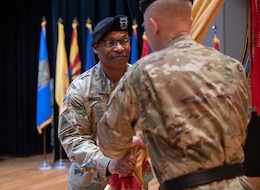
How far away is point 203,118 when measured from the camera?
4.22ft

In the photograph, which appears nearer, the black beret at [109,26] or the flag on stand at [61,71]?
the black beret at [109,26]

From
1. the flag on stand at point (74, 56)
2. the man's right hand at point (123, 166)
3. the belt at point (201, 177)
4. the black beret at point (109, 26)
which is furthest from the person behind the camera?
the flag on stand at point (74, 56)

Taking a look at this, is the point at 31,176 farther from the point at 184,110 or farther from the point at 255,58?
the point at 184,110

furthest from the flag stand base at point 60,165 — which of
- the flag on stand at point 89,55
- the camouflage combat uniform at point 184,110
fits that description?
the camouflage combat uniform at point 184,110

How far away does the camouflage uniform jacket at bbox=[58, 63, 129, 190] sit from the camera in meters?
1.99

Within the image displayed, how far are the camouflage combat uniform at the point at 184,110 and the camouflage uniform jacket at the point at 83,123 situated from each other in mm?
655

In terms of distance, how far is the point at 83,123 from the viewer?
2.08 m

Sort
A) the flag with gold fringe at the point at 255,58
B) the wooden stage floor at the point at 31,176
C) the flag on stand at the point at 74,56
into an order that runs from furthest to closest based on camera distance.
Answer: the flag on stand at the point at 74,56 < the wooden stage floor at the point at 31,176 < the flag with gold fringe at the point at 255,58

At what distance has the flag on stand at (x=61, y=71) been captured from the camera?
21.2ft

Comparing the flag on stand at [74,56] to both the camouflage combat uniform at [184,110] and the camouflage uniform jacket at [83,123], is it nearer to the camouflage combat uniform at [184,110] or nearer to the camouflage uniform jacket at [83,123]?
the camouflage uniform jacket at [83,123]

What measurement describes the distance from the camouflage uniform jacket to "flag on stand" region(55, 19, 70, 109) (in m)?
4.29

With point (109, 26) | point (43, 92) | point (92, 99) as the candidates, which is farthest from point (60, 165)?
point (109, 26)

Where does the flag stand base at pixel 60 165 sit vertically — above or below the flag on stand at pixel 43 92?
below

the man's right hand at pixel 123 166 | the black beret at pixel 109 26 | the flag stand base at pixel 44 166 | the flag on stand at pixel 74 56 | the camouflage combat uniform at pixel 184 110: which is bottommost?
the flag stand base at pixel 44 166
